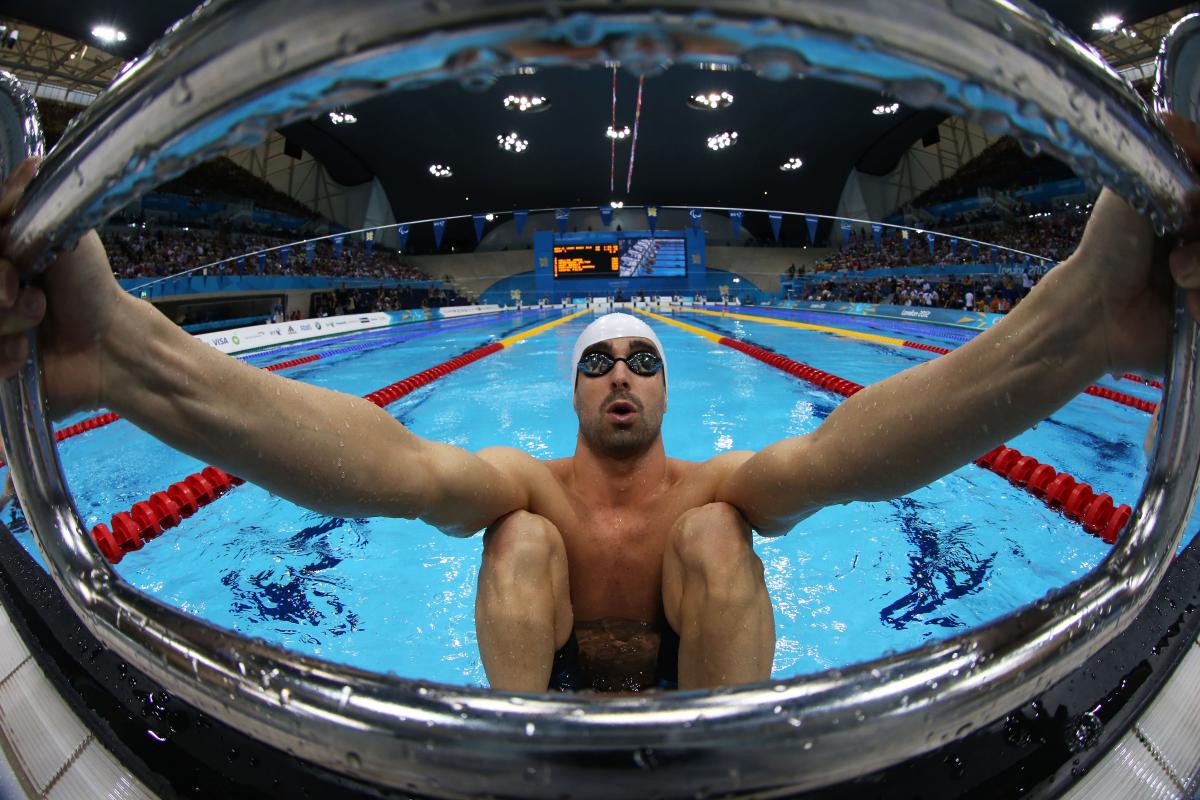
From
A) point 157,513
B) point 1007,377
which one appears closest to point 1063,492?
point 1007,377

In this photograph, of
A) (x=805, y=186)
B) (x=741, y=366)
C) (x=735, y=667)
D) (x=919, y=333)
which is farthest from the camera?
(x=805, y=186)

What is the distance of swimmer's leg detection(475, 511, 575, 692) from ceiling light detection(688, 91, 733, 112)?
22.2m

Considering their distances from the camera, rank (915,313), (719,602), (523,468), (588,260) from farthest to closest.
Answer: (588,260), (915,313), (523,468), (719,602)

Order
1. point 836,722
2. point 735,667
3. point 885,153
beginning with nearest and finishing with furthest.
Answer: point 836,722 < point 735,667 < point 885,153

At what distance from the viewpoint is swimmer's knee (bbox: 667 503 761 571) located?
145 cm

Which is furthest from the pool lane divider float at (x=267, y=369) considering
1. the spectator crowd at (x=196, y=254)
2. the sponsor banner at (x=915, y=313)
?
the sponsor banner at (x=915, y=313)

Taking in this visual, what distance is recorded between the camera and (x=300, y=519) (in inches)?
140

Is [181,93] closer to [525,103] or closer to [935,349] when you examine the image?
[935,349]

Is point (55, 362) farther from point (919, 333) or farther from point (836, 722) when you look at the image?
point (919, 333)

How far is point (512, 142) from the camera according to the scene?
2498 centimetres

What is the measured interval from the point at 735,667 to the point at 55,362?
1.34m

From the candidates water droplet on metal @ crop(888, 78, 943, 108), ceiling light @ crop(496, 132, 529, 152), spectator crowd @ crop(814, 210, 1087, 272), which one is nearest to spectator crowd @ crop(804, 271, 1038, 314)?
spectator crowd @ crop(814, 210, 1087, 272)

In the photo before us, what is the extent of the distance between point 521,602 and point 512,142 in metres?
26.1

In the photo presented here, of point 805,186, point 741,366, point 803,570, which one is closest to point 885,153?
point 805,186
